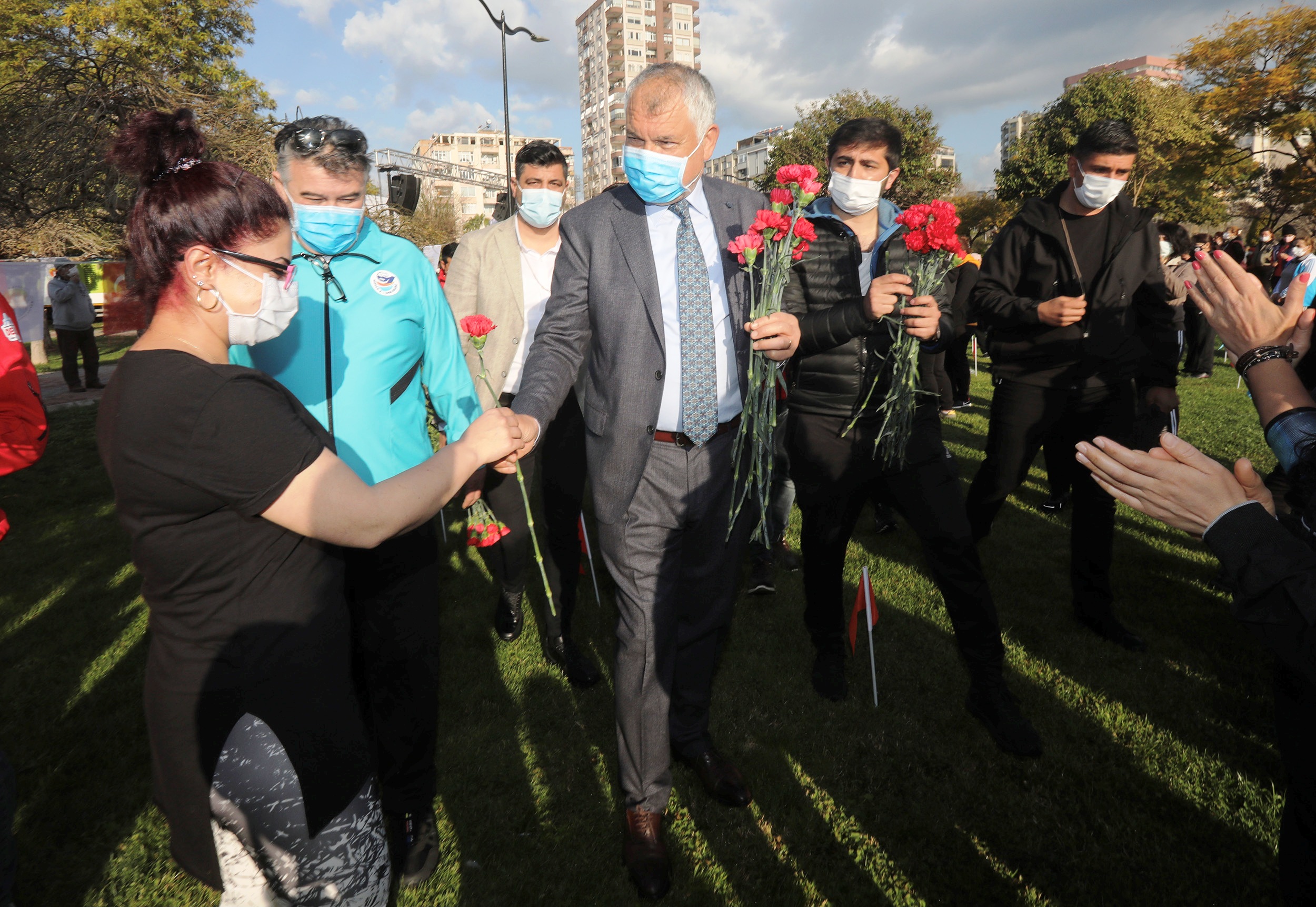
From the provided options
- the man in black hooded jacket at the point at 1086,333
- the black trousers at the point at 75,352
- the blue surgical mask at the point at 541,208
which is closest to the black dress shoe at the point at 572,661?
the blue surgical mask at the point at 541,208

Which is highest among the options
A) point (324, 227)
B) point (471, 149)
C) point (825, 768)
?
point (471, 149)

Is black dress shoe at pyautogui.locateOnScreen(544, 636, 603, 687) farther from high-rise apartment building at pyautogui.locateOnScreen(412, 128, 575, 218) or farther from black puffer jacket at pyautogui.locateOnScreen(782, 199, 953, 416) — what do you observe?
high-rise apartment building at pyautogui.locateOnScreen(412, 128, 575, 218)

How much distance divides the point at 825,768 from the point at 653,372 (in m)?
1.84

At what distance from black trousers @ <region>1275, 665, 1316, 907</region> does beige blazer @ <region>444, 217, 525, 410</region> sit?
3.29 m

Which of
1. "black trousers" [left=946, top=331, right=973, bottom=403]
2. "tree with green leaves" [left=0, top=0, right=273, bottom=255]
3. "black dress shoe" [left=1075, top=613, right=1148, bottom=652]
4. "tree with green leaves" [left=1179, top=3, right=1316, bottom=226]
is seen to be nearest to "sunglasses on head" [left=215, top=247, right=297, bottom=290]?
"black dress shoe" [left=1075, top=613, right=1148, bottom=652]

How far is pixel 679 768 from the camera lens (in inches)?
121

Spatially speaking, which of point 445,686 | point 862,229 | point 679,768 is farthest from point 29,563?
point 862,229

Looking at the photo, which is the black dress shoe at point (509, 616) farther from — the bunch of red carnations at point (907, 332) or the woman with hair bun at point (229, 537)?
the woman with hair bun at point (229, 537)

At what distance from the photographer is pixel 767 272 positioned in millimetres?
2330

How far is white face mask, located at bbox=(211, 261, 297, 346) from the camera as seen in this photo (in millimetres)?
1590

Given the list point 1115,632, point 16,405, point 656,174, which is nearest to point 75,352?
point 16,405

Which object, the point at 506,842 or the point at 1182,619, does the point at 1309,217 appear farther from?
the point at 506,842

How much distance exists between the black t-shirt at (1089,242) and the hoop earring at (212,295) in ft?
12.7

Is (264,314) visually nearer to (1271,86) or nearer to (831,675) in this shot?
(831,675)
